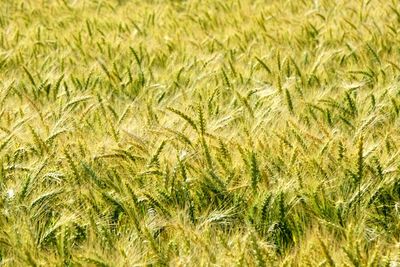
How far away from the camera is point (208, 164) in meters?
1.98

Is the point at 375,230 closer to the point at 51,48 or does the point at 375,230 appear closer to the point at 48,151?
the point at 48,151

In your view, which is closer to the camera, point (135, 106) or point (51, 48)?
point (135, 106)

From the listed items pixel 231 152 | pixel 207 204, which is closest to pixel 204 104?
pixel 231 152

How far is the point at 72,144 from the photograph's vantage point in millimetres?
2262

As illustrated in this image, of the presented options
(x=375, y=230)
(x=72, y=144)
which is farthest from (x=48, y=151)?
(x=375, y=230)

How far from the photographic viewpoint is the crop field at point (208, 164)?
63.1 inches

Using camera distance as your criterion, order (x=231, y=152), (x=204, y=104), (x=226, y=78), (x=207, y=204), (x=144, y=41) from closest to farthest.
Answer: (x=207, y=204) → (x=231, y=152) → (x=204, y=104) → (x=226, y=78) → (x=144, y=41)

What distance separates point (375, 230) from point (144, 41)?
274cm

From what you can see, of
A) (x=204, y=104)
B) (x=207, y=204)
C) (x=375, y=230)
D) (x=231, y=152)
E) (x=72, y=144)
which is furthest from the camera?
(x=204, y=104)

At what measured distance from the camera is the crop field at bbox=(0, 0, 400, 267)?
63.1 inches

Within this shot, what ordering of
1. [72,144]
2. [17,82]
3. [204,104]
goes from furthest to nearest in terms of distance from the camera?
[17,82], [204,104], [72,144]

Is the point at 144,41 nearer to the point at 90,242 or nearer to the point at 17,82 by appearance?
the point at 17,82

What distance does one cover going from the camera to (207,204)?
1926 millimetres

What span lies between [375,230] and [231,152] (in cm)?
55
